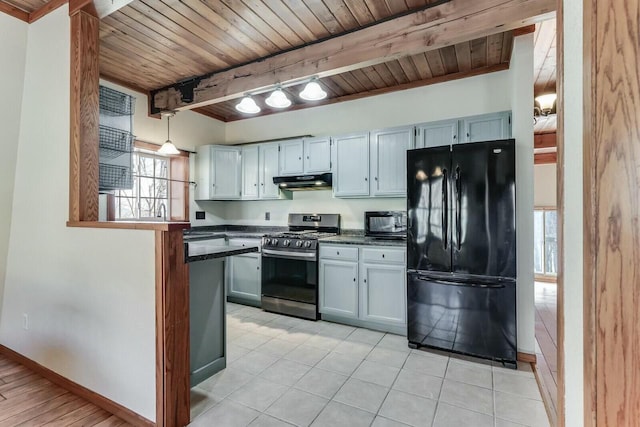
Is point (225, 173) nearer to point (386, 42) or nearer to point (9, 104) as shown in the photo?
point (9, 104)

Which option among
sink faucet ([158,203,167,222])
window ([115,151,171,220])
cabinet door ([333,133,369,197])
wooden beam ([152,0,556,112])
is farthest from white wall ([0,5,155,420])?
cabinet door ([333,133,369,197])

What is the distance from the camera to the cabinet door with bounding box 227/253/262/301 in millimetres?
3969

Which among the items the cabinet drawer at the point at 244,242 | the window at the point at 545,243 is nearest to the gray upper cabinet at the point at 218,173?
the cabinet drawer at the point at 244,242

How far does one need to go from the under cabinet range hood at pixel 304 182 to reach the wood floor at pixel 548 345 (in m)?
2.58

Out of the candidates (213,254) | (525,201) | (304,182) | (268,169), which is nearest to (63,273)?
(213,254)

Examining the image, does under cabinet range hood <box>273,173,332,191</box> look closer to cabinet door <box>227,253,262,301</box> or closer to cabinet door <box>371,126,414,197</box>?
cabinet door <box>371,126,414,197</box>

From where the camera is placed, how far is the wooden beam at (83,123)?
215 centimetres

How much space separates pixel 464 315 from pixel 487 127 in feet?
5.95

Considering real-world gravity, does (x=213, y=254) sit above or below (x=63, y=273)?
above

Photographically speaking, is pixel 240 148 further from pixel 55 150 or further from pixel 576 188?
A: pixel 576 188

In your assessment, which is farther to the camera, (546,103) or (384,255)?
(546,103)

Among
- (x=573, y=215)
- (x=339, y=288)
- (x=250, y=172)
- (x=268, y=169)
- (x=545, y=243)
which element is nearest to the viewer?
(x=573, y=215)

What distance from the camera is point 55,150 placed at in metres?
2.31

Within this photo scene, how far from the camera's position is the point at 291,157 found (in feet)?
13.6
